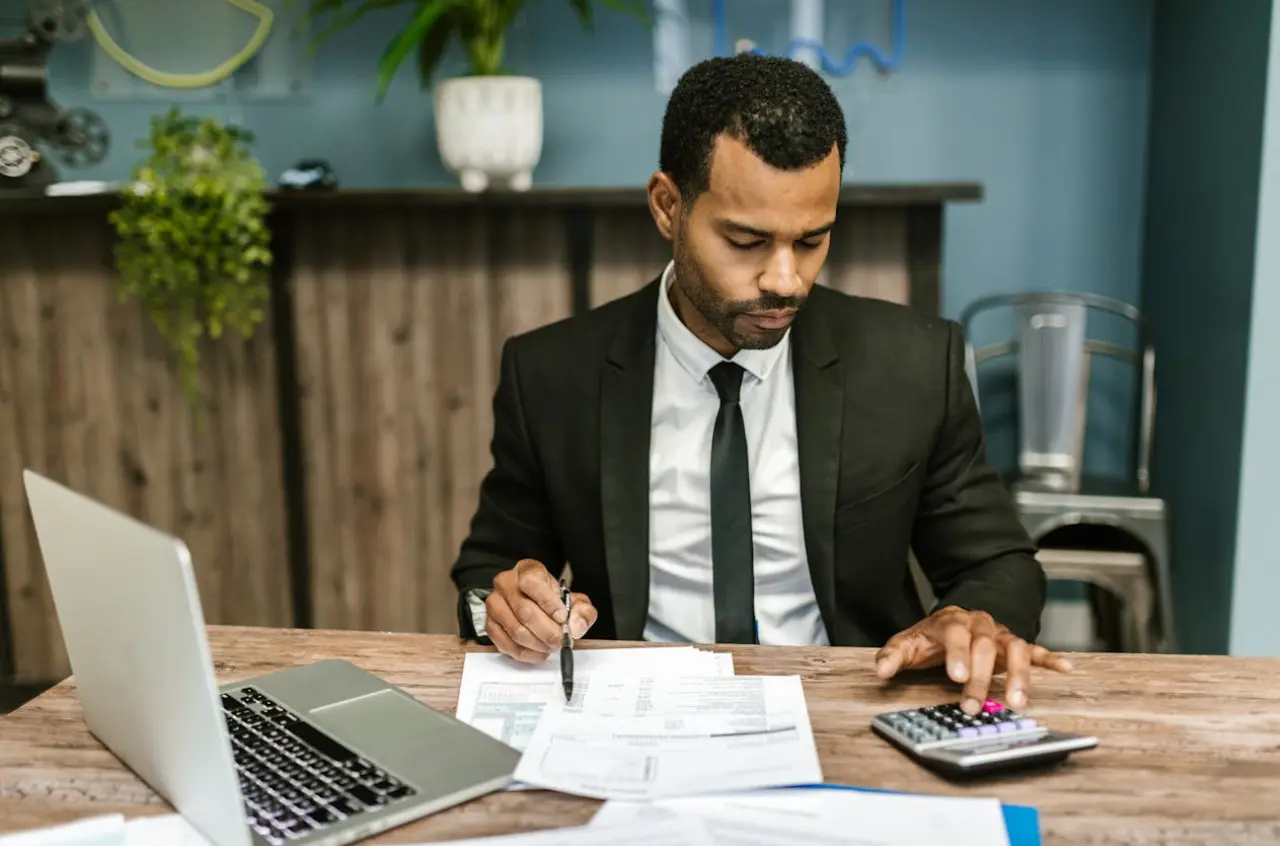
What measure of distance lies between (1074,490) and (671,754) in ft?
6.15

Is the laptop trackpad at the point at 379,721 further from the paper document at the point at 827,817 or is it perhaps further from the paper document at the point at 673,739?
the paper document at the point at 827,817

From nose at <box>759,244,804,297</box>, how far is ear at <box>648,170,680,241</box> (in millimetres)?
174

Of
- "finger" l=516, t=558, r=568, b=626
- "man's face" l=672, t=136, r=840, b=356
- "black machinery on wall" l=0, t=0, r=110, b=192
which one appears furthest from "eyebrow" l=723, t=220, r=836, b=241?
"black machinery on wall" l=0, t=0, r=110, b=192

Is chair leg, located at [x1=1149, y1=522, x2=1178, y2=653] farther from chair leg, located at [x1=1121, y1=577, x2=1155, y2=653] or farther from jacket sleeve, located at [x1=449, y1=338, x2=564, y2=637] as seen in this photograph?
jacket sleeve, located at [x1=449, y1=338, x2=564, y2=637]

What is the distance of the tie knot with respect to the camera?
1.49 m

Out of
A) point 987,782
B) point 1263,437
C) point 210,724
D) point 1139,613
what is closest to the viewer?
point 210,724

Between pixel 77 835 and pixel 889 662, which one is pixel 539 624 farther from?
pixel 77 835

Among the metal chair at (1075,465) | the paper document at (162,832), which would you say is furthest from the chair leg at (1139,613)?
the paper document at (162,832)

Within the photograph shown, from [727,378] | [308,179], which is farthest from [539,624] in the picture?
[308,179]

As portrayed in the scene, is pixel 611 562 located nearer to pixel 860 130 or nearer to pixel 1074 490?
pixel 1074 490

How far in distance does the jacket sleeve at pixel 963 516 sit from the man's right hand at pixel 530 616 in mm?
542

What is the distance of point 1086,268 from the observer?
9.79ft

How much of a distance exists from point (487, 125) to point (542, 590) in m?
1.67

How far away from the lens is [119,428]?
273 centimetres
